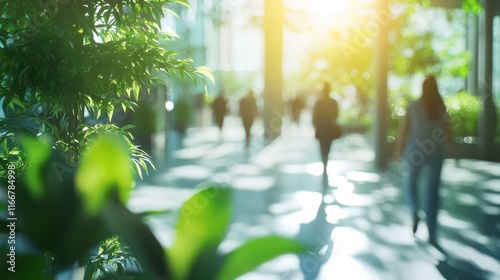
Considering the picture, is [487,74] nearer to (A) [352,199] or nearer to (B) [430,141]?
(A) [352,199]

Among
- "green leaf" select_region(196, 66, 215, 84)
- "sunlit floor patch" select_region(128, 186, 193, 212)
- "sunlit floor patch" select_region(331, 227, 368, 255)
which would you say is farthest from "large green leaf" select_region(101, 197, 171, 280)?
"sunlit floor patch" select_region(128, 186, 193, 212)

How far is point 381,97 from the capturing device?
47.6 feet


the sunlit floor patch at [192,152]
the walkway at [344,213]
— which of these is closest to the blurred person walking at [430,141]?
the walkway at [344,213]

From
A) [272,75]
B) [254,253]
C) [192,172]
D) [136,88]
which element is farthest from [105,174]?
[272,75]

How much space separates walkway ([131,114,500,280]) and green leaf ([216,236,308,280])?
46mm

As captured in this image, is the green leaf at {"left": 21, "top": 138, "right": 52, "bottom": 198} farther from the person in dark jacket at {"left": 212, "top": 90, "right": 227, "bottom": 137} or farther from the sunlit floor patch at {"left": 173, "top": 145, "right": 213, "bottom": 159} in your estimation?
the person in dark jacket at {"left": 212, "top": 90, "right": 227, "bottom": 137}

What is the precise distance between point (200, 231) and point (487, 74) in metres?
16.6

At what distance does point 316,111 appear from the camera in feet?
35.6

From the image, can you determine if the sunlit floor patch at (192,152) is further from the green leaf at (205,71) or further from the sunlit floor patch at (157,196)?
the green leaf at (205,71)

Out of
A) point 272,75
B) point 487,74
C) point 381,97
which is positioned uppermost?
point 272,75

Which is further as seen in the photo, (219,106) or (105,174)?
(219,106)

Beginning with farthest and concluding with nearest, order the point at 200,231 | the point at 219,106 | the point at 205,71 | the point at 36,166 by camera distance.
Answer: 1. the point at 219,106
2. the point at 205,71
3. the point at 36,166
4. the point at 200,231

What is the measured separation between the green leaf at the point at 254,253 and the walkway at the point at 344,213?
5 cm

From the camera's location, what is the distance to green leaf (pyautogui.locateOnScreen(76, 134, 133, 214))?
1259mm
